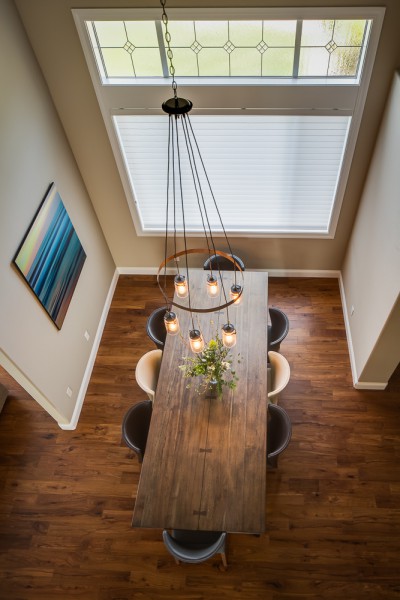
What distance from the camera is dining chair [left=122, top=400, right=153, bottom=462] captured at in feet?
12.7

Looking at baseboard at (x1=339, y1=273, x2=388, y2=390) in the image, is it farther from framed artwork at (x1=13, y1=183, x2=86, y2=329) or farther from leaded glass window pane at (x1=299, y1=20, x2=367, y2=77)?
framed artwork at (x1=13, y1=183, x2=86, y2=329)

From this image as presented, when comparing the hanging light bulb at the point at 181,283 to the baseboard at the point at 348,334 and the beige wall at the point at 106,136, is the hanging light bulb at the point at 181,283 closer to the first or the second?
the beige wall at the point at 106,136

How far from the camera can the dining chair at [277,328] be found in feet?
14.8


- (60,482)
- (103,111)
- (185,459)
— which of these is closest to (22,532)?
(60,482)

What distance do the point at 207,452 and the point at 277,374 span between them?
111cm

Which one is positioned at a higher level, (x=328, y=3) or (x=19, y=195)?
(x=328, y=3)

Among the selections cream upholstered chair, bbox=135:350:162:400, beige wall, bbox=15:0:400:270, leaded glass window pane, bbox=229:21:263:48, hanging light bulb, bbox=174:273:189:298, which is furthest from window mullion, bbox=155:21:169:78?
cream upholstered chair, bbox=135:350:162:400

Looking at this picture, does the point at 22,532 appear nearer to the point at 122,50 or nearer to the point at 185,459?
the point at 185,459

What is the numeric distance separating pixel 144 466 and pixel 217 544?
83 centimetres

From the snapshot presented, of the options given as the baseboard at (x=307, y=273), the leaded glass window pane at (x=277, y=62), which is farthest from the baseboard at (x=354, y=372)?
the leaded glass window pane at (x=277, y=62)

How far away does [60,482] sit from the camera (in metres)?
4.43

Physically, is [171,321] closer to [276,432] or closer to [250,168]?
[276,432]

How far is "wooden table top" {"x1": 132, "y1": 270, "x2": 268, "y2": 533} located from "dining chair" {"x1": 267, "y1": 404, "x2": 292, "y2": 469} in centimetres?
19

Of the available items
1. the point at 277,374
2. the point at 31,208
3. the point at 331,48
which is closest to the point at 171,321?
the point at 277,374
